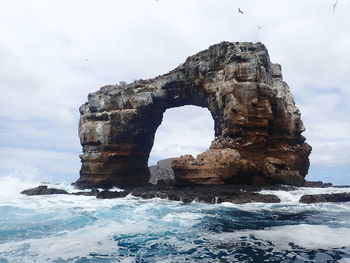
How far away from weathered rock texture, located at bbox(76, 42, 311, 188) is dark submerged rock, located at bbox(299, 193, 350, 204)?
20.8 feet

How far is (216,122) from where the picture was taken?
37.9 m

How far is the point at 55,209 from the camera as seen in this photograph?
22.5 meters

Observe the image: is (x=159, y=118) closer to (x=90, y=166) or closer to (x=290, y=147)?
(x=90, y=166)

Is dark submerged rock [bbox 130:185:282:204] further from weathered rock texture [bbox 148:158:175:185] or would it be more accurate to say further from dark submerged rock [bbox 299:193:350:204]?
weathered rock texture [bbox 148:158:175:185]

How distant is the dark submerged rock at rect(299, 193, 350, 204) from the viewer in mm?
23562

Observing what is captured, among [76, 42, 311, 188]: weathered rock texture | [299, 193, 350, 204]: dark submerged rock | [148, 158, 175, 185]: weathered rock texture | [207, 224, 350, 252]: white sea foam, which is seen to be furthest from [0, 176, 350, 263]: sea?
[148, 158, 175, 185]: weathered rock texture

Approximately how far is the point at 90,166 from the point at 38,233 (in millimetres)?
28223

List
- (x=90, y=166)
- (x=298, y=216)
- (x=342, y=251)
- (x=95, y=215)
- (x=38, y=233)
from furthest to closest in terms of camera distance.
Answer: (x=90, y=166) < (x=95, y=215) < (x=298, y=216) < (x=38, y=233) < (x=342, y=251)

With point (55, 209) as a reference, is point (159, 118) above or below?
above

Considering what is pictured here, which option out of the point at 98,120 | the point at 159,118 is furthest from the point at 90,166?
the point at 159,118

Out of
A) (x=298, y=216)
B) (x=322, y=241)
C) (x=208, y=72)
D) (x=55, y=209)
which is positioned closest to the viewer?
(x=322, y=241)

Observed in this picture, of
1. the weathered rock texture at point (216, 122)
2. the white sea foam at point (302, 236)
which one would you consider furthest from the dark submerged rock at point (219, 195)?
the white sea foam at point (302, 236)

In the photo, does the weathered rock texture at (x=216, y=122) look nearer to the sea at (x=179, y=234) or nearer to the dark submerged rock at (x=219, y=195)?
the dark submerged rock at (x=219, y=195)

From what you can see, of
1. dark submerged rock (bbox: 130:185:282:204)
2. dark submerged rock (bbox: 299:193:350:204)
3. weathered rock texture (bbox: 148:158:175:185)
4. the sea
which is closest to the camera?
the sea
